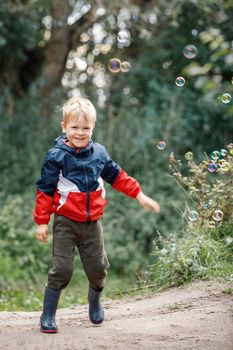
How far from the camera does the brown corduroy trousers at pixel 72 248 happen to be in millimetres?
3875

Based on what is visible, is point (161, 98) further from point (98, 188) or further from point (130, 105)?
point (98, 188)

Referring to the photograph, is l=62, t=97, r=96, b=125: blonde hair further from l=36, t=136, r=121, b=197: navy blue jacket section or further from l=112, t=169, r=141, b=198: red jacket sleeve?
l=112, t=169, r=141, b=198: red jacket sleeve

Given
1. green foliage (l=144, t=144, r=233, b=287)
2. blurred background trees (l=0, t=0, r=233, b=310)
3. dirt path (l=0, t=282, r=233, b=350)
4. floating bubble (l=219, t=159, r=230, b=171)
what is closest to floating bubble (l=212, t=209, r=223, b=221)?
green foliage (l=144, t=144, r=233, b=287)

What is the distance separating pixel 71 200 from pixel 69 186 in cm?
9

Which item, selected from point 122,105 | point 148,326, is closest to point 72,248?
point 148,326

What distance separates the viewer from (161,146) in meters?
5.76

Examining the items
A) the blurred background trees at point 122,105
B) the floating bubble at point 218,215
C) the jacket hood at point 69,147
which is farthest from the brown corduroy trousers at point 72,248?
the blurred background trees at point 122,105

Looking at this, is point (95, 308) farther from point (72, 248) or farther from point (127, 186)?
point (127, 186)

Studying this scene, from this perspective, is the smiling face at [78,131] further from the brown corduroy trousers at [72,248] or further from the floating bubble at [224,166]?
→ the floating bubble at [224,166]

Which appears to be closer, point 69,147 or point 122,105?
point 69,147

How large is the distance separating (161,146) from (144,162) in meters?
4.62

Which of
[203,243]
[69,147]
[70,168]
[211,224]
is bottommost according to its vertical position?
[203,243]

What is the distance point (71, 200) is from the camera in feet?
12.7

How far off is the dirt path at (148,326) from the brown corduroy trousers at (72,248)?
352 millimetres
